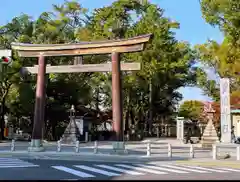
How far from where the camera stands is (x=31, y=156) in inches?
862

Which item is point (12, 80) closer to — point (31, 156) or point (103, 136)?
point (103, 136)

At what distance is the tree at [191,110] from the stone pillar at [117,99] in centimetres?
3583

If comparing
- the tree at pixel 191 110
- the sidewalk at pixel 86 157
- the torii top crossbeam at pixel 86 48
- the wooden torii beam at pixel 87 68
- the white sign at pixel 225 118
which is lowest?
the sidewalk at pixel 86 157

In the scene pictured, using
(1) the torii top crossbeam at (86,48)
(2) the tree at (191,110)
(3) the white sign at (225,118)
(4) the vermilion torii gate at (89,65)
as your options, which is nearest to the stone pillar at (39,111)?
(4) the vermilion torii gate at (89,65)

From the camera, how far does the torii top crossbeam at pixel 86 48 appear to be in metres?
24.2

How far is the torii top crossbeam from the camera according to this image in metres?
24.2

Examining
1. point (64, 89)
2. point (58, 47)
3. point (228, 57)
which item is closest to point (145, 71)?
point (64, 89)

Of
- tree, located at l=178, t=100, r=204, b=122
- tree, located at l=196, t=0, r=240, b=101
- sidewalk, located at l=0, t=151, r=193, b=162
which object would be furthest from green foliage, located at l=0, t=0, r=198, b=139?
sidewalk, located at l=0, t=151, r=193, b=162

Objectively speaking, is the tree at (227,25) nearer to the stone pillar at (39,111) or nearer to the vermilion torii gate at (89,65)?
the vermilion torii gate at (89,65)

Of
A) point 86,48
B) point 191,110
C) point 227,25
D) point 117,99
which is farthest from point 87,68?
point 191,110

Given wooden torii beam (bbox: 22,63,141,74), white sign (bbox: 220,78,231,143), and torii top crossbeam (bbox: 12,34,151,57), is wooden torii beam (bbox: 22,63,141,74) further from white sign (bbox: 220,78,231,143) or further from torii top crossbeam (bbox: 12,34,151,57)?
white sign (bbox: 220,78,231,143)

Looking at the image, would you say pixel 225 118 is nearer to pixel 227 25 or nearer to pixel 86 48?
pixel 227 25

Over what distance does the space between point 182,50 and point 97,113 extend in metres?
15.3

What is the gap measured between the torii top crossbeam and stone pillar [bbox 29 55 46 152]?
71 centimetres
